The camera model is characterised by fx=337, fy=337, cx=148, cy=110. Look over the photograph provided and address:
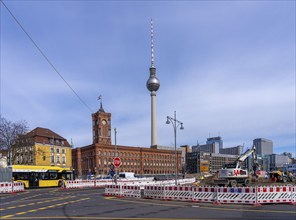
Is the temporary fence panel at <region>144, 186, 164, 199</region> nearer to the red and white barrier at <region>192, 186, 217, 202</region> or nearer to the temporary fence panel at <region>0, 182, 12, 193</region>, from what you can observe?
the red and white barrier at <region>192, 186, 217, 202</region>

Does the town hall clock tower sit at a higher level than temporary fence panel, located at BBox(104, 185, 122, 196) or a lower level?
higher

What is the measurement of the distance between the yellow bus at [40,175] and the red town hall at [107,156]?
70.9 m

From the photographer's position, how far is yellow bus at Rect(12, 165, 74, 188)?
4372 cm

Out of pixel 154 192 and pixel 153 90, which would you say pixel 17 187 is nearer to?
pixel 154 192

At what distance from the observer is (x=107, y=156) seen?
129375 millimetres

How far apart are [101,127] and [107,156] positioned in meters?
14.2

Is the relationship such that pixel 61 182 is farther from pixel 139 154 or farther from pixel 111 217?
pixel 139 154

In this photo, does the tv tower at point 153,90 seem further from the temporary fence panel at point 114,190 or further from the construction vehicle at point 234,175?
the temporary fence panel at point 114,190

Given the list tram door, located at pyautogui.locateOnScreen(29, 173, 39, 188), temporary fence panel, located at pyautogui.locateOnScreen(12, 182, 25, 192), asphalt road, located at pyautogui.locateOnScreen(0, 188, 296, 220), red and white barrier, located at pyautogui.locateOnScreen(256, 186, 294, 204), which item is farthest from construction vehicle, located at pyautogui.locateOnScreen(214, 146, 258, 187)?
tram door, located at pyautogui.locateOnScreen(29, 173, 39, 188)

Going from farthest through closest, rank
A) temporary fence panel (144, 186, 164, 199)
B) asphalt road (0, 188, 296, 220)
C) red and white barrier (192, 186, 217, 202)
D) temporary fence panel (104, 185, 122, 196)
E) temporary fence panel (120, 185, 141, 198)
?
temporary fence panel (104, 185, 122, 196) → temporary fence panel (120, 185, 141, 198) → temporary fence panel (144, 186, 164, 199) → red and white barrier (192, 186, 217, 202) → asphalt road (0, 188, 296, 220)

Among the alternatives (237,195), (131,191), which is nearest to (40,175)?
(131,191)

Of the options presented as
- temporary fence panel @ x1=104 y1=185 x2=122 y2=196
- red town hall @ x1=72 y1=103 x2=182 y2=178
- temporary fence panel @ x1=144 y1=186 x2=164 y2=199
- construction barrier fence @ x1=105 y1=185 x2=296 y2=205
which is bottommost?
red town hall @ x1=72 y1=103 x2=182 y2=178

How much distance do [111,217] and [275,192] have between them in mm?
11062

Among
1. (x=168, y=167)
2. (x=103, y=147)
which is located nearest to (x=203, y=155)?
(x=168, y=167)
